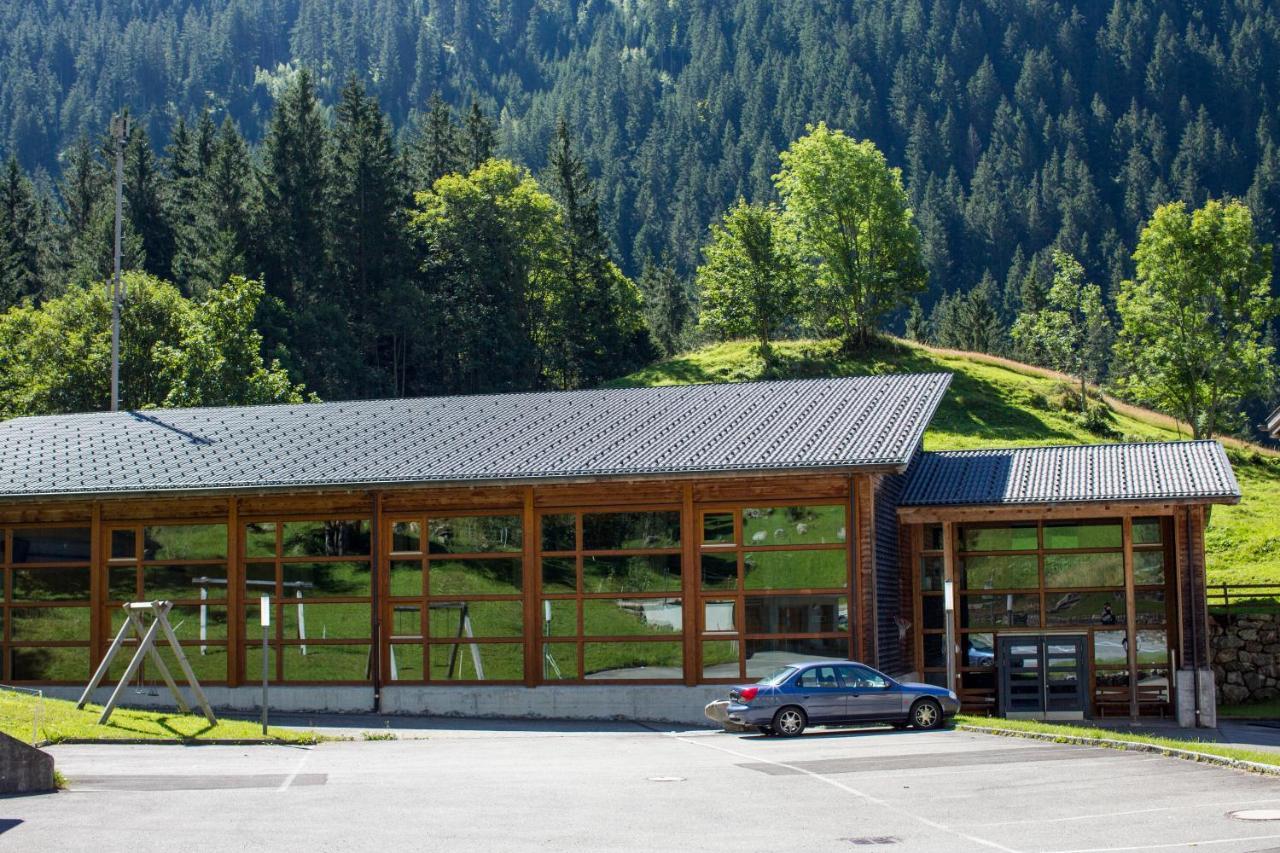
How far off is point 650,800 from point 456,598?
535 inches

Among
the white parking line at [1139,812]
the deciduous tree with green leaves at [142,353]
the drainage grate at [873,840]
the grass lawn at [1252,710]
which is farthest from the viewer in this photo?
the deciduous tree with green leaves at [142,353]

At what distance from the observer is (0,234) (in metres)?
87.1

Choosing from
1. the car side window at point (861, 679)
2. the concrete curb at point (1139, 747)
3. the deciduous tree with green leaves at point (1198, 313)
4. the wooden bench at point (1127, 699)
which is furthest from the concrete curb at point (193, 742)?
the deciduous tree with green leaves at point (1198, 313)

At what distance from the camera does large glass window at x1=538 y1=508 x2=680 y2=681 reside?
2795 cm

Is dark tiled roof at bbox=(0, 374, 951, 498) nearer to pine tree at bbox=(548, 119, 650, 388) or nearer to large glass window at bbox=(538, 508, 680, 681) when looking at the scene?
large glass window at bbox=(538, 508, 680, 681)

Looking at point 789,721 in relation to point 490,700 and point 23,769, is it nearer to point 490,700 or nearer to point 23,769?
point 490,700

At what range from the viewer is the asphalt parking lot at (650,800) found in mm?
13422

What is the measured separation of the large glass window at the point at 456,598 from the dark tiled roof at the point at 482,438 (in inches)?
52.1

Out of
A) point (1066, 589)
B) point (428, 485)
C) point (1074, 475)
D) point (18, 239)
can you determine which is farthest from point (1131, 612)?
point (18, 239)

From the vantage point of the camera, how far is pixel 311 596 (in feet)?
97.0

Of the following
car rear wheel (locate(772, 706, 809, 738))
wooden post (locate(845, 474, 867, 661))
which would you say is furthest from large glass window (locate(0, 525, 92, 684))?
wooden post (locate(845, 474, 867, 661))

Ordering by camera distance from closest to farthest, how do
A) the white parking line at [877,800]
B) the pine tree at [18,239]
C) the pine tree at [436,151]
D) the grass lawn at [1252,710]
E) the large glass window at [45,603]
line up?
the white parking line at [877,800] → the large glass window at [45,603] → the grass lawn at [1252,710] → the pine tree at [18,239] → the pine tree at [436,151]

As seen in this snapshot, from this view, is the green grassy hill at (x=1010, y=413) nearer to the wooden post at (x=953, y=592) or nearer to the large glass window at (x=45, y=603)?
the wooden post at (x=953, y=592)

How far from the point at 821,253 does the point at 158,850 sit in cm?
6605
